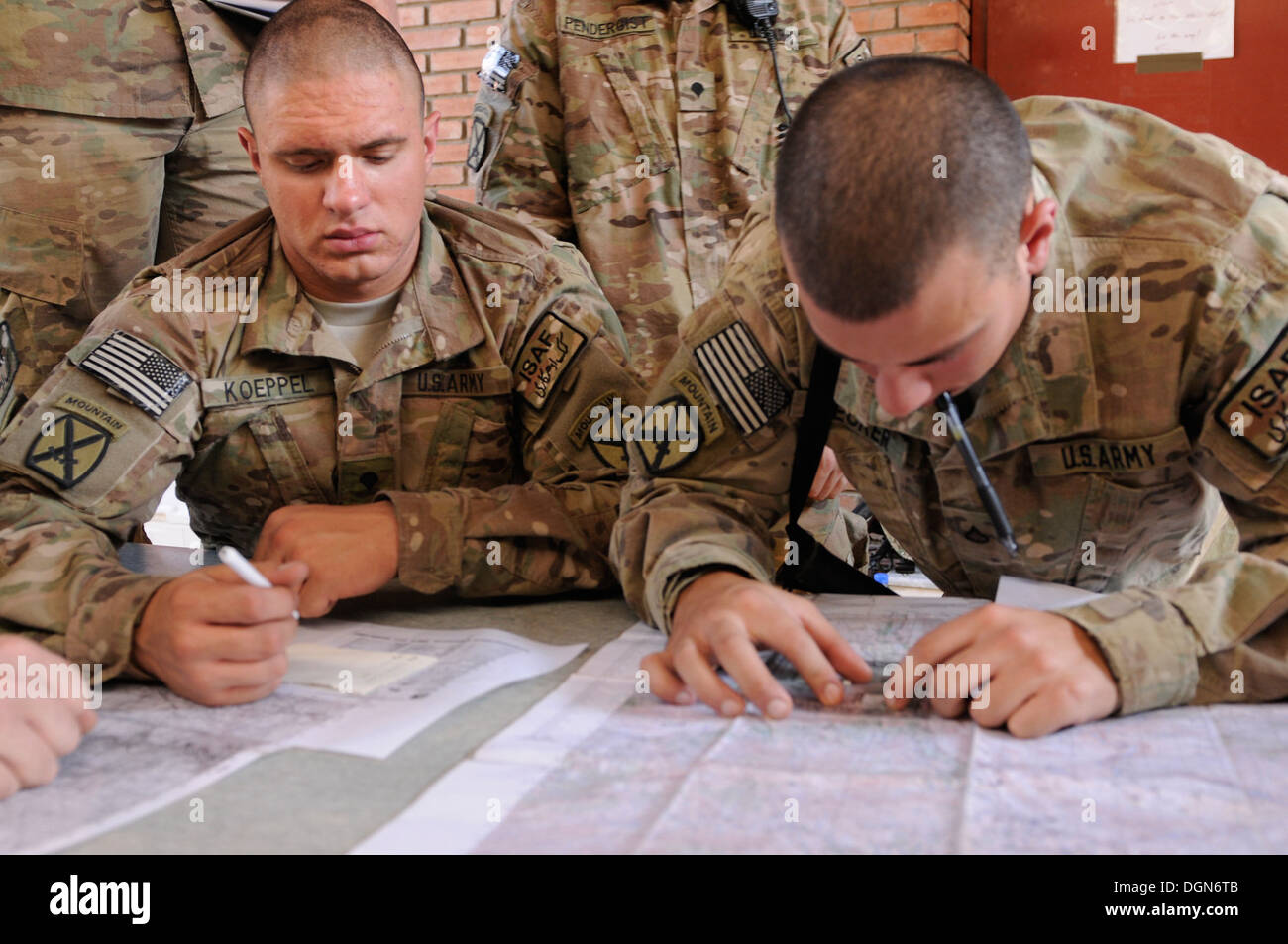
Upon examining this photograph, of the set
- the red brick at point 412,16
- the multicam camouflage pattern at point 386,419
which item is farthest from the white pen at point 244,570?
the red brick at point 412,16

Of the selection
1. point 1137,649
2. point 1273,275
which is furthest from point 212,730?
point 1273,275

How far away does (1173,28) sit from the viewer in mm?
3537

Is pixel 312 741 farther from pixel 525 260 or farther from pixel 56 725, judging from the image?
pixel 525 260

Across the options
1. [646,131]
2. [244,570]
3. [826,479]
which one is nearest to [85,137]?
[646,131]

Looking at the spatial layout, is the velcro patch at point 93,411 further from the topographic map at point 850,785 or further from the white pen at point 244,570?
the topographic map at point 850,785

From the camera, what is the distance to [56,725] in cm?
90

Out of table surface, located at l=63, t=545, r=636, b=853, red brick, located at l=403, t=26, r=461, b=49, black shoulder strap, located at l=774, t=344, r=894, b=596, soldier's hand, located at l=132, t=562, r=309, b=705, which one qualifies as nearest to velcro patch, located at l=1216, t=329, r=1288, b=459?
black shoulder strap, located at l=774, t=344, r=894, b=596

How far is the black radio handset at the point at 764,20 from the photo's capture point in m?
2.03

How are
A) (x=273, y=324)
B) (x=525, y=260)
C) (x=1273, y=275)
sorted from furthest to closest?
1. (x=525, y=260)
2. (x=273, y=324)
3. (x=1273, y=275)

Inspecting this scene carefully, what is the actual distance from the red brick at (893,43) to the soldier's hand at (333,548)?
9.77ft

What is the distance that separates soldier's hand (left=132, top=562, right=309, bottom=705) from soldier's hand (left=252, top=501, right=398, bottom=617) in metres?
0.13

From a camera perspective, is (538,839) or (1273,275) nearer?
(538,839)

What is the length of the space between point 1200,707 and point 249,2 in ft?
6.40
